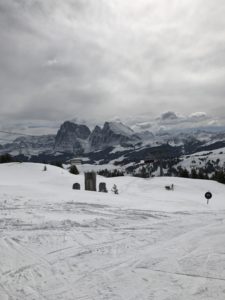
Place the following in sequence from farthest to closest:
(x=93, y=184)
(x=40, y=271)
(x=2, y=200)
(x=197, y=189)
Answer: (x=197, y=189) → (x=93, y=184) → (x=2, y=200) → (x=40, y=271)

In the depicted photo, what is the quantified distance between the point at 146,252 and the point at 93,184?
22.7m

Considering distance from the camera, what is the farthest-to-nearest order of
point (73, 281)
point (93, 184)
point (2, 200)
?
point (93, 184) → point (2, 200) → point (73, 281)

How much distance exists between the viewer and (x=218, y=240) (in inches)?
376

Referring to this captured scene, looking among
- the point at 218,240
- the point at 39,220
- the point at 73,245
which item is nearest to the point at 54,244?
the point at 73,245

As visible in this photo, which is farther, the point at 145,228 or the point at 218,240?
the point at 145,228

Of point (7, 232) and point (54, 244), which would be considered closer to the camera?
point (54, 244)

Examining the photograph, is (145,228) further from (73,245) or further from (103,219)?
(73,245)

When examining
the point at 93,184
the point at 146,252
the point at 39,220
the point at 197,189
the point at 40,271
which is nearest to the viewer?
the point at 40,271

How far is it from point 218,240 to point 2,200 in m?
13.7

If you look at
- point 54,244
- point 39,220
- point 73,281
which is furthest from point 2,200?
point 73,281

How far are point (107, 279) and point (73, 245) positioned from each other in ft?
9.15

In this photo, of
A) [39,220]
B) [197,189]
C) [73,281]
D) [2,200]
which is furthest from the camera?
[197,189]

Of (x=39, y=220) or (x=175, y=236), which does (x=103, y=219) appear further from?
(x=175, y=236)

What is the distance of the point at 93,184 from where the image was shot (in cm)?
3081
